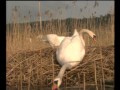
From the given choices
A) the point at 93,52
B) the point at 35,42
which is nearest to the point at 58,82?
the point at 93,52

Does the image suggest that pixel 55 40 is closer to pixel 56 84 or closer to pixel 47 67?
pixel 47 67

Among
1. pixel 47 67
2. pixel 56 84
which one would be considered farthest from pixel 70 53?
pixel 56 84

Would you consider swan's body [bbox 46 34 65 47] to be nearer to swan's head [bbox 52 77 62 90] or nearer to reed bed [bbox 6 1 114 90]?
reed bed [bbox 6 1 114 90]

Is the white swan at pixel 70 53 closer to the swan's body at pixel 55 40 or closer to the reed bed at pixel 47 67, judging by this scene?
the reed bed at pixel 47 67

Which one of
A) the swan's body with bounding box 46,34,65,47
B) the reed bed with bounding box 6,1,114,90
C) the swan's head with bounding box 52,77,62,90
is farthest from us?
the swan's body with bounding box 46,34,65,47

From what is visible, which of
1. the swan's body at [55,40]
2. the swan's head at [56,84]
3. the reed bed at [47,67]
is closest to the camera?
the swan's head at [56,84]

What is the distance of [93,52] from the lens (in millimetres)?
5879

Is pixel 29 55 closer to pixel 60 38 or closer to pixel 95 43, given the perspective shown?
pixel 60 38

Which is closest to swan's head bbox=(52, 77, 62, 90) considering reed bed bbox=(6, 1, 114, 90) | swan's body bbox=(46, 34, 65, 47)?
reed bed bbox=(6, 1, 114, 90)

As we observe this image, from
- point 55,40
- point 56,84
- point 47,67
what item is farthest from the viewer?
point 55,40

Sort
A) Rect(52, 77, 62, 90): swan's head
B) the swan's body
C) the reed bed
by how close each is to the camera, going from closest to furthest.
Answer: Rect(52, 77, 62, 90): swan's head
the reed bed
the swan's body

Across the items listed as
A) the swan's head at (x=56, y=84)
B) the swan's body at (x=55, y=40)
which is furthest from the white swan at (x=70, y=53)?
the swan's body at (x=55, y=40)

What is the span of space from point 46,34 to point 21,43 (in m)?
0.64

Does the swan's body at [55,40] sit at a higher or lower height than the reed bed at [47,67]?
higher
